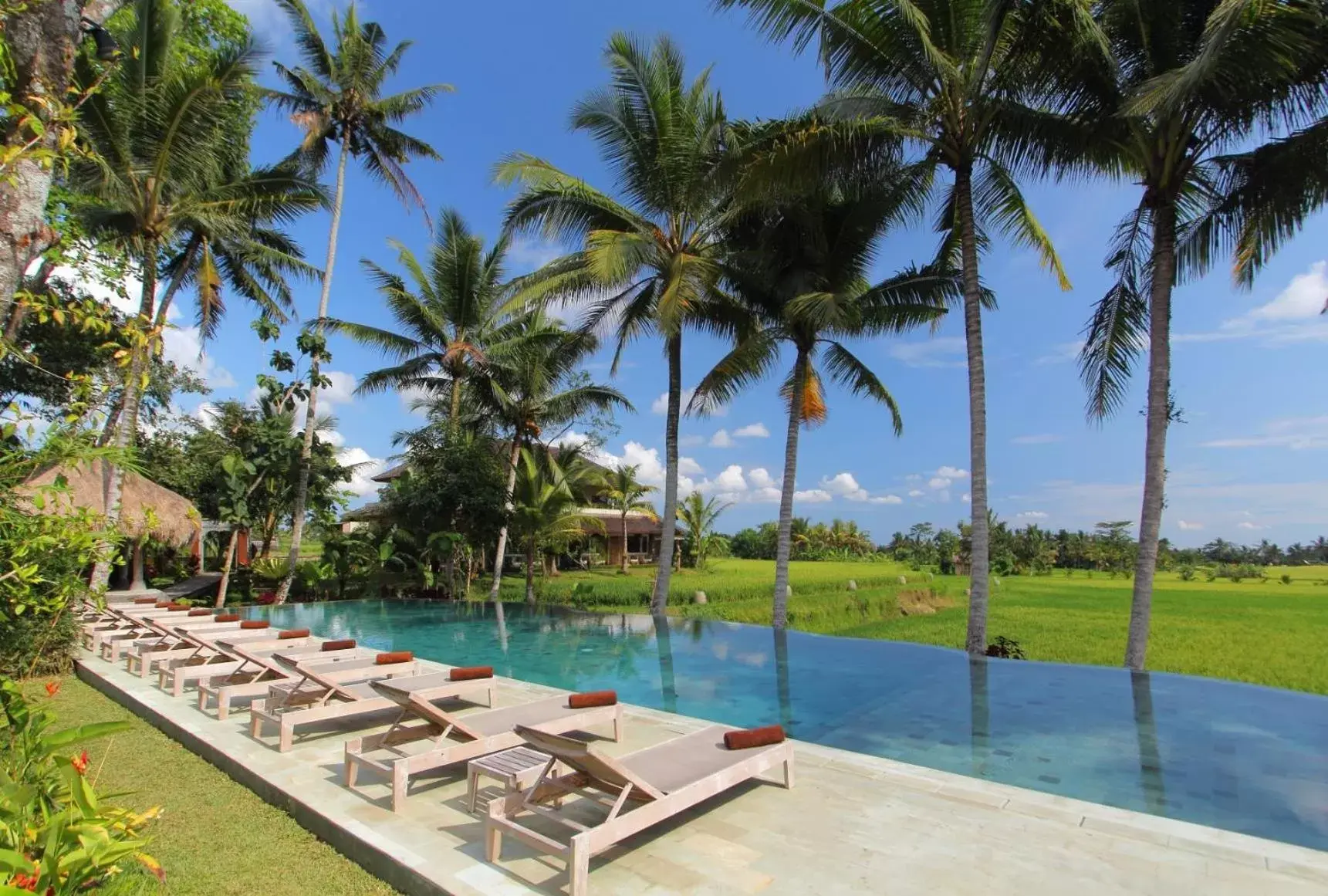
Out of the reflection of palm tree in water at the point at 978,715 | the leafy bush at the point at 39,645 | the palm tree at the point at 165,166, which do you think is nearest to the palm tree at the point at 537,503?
the palm tree at the point at 165,166

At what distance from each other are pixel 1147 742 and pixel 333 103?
18.6 metres

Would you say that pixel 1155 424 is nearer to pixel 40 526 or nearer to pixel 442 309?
pixel 40 526

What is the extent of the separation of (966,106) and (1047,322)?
18.2 ft

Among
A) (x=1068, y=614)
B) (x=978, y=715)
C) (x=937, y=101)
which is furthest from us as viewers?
(x=1068, y=614)

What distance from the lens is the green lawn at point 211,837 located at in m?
3.01

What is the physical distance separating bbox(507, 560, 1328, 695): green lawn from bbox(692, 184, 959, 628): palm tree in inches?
215

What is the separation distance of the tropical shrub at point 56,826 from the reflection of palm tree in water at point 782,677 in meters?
4.54

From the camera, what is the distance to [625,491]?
A: 29.7 metres

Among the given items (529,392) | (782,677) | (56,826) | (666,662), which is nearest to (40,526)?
(56,826)

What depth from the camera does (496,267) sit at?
19016 millimetres

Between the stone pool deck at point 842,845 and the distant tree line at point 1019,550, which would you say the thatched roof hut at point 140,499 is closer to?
the stone pool deck at point 842,845

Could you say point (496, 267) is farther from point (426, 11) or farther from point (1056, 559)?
point (1056, 559)

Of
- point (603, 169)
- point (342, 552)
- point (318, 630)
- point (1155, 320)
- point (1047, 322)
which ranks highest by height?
point (603, 169)

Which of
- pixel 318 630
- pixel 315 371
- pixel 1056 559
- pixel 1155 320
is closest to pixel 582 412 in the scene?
pixel 315 371
